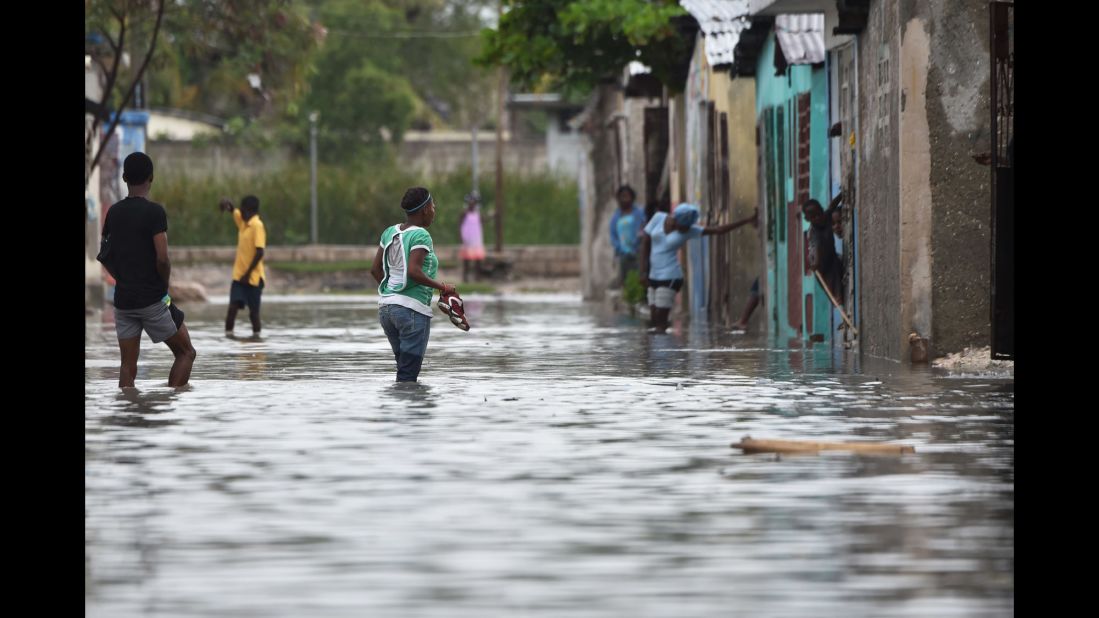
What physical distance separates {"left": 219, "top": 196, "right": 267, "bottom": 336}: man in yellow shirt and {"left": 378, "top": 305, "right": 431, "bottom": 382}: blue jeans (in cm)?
951

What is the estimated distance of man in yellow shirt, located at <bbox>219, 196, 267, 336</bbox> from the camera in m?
25.8

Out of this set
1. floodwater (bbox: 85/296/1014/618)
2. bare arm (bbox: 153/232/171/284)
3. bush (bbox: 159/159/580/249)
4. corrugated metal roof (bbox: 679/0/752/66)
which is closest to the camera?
floodwater (bbox: 85/296/1014/618)

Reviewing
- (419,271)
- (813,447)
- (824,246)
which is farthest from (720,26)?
(813,447)

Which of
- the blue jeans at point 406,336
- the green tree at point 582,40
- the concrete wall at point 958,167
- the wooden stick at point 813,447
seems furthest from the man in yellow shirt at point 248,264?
the wooden stick at point 813,447

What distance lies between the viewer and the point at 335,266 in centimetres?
5159

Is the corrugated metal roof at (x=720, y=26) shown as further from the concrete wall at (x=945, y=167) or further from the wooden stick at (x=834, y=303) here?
the concrete wall at (x=945, y=167)

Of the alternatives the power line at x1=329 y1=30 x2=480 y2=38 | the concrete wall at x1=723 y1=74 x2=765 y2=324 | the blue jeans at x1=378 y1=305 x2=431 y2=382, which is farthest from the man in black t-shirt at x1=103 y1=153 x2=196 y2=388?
the power line at x1=329 y1=30 x2=480 y2=38

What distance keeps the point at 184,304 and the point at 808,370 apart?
953 inches

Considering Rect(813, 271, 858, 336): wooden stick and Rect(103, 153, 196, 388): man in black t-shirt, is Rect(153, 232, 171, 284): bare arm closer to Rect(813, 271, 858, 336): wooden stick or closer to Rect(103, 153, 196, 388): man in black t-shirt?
Rect(103, 153, 196, 388): man in black t-shirt

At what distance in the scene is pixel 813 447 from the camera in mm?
10828

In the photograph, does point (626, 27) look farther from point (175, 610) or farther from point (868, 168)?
point (175, 610)

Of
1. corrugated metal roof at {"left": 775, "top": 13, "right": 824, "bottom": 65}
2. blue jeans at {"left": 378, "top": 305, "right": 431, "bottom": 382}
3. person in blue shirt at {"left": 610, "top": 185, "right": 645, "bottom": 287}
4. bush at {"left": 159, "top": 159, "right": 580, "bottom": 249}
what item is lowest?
blue jeans at {"left": 378, "top": 305, "right": 431, "bottom": 382}

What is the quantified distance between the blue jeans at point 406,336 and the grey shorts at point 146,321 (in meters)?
1.59
